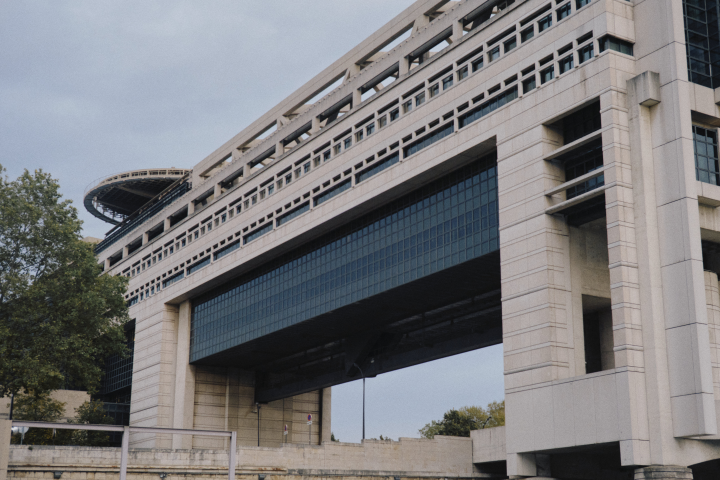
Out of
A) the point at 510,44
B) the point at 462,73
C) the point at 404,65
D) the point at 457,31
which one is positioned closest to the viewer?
the point at 510,44

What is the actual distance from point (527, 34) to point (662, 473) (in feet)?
83.2

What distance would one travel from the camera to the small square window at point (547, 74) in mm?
46969

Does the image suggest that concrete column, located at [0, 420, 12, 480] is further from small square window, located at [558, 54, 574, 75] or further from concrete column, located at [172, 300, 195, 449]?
small square window, located at [558, 54, 574, 75]

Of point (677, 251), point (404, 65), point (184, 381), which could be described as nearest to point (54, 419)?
point (184, 381)

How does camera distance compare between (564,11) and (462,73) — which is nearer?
(564,11)

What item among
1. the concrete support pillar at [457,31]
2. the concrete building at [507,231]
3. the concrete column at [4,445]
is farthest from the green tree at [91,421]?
the concrete support pillar at [457,31]

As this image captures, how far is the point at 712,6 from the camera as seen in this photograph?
46.0m

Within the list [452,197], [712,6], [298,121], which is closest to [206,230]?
[298,121]

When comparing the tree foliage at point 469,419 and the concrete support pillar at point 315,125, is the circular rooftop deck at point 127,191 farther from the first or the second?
the tree foliage at point 469,419

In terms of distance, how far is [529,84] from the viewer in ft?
159

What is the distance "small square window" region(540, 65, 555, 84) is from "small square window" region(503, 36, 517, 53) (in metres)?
3.39

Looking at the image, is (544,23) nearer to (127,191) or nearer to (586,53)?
(586,53)

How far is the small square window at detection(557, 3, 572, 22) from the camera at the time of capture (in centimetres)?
4681

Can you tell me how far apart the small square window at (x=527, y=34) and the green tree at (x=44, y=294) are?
3749 cm
